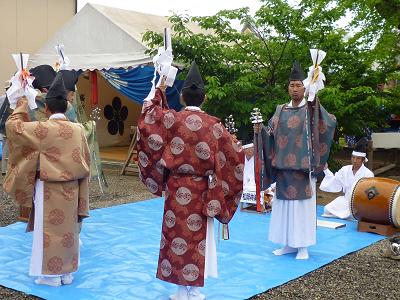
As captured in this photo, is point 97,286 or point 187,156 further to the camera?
point 97,286

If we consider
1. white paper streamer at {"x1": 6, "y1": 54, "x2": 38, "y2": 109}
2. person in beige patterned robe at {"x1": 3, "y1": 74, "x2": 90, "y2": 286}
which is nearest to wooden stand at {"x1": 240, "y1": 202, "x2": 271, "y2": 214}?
person in beige patterned robe at {"x1": 3, "y1": 74, "x2": 90, "y2": 286}

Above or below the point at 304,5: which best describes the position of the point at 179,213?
below

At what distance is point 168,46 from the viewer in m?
3.52

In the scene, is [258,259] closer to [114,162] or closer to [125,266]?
[125,266]

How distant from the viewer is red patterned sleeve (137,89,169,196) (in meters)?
3.38

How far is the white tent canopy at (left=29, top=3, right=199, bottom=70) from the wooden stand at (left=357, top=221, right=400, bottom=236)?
5642mm

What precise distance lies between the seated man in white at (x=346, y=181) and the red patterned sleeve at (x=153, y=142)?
357cm

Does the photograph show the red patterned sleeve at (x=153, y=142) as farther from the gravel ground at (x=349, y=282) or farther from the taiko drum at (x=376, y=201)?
the taiko drum at (x=376, y=201)

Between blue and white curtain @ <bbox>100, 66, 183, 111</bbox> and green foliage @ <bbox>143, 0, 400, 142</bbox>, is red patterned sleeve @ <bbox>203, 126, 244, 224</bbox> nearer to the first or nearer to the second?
green foliage @ <bbox>143, 0, 400, 142</bbox>

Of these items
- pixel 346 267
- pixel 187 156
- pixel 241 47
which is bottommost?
pixel 346 267

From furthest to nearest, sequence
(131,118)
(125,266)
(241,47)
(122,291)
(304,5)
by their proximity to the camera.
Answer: (131,118) < (241,47) < (304,5) < (125,266) < (122,291)

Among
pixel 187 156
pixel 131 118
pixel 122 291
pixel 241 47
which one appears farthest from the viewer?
pixel 131 118

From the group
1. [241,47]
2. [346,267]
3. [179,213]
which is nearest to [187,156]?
[179,213]

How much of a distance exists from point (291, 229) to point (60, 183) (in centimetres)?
211
